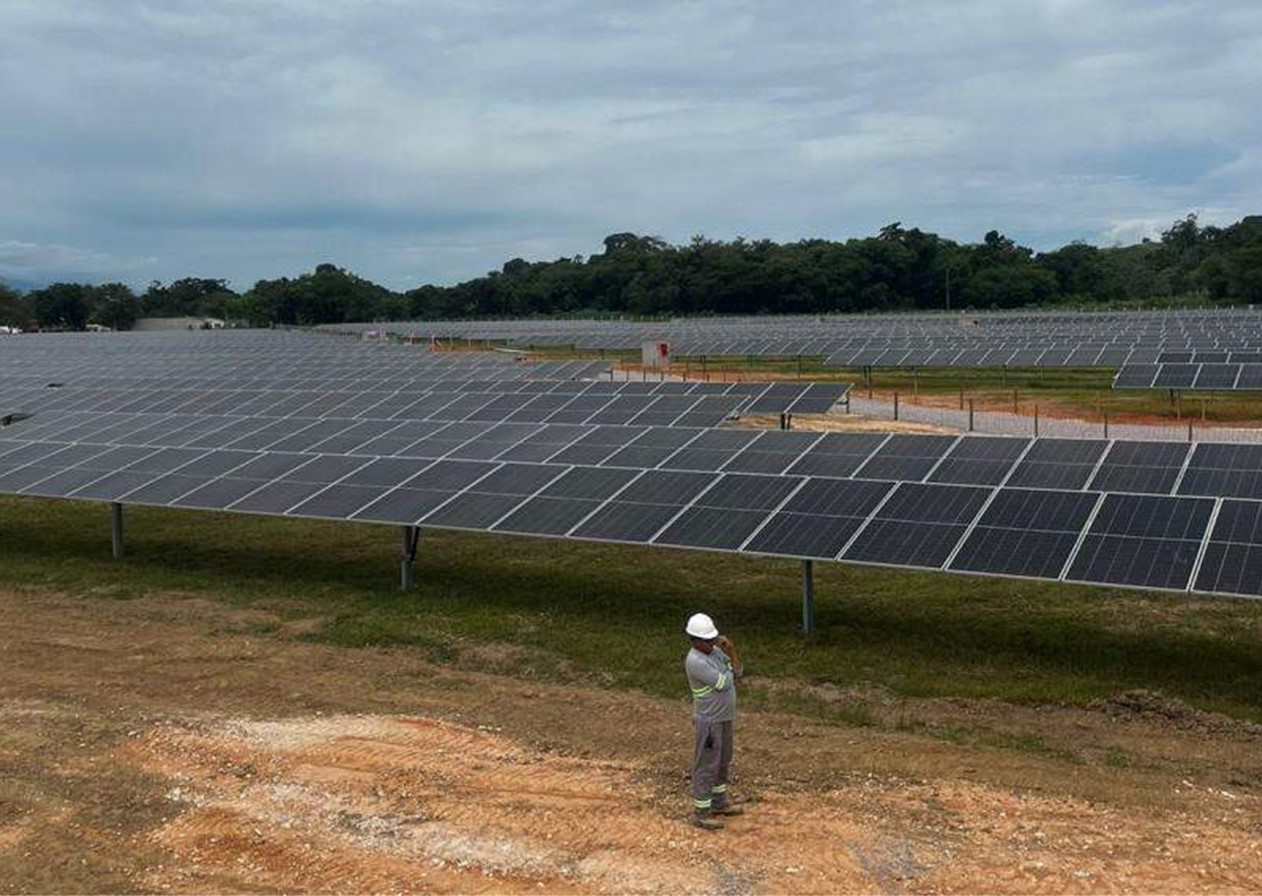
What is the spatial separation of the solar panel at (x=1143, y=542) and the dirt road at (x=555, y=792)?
145 centimetres

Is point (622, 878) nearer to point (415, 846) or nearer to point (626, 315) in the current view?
point (415, 846)

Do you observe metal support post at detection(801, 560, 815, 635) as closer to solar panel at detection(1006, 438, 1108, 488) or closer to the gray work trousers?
solar panel at detection(1006, 438, 1108, 488)

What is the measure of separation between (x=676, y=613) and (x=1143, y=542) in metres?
6.75

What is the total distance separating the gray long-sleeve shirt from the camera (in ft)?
32.2

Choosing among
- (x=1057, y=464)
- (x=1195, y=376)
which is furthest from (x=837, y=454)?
(x=1195, y=376)

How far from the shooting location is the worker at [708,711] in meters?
9.81

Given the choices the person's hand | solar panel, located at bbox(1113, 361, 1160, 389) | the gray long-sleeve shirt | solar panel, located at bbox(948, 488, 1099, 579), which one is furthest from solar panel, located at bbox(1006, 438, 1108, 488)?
solar panel, located at bbox(1113, 361, 1160, 389)

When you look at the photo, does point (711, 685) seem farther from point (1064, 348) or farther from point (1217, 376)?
point (1064, 348)

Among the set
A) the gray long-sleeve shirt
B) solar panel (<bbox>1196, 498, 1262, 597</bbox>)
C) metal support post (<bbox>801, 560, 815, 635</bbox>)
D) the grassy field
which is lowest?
the grassy field

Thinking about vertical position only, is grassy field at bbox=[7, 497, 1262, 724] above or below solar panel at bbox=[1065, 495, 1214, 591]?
below

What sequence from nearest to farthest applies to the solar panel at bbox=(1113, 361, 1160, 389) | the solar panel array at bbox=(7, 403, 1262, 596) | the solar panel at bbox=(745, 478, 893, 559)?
the solar panel array at bbox=(7, 403, 1262, 596) → the solar panel at bbox=(745, 478, 893, 559) → the solar panel at bbox=(1113, 361, 1160, 389)

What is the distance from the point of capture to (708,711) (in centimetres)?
986

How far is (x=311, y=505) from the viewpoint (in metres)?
19.0

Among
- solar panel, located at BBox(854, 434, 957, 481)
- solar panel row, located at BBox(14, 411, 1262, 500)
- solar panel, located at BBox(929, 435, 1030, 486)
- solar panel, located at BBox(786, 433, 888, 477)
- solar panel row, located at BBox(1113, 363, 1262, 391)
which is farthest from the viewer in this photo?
solar panel row, located at BBox(1113, 363, 1262, 391)
